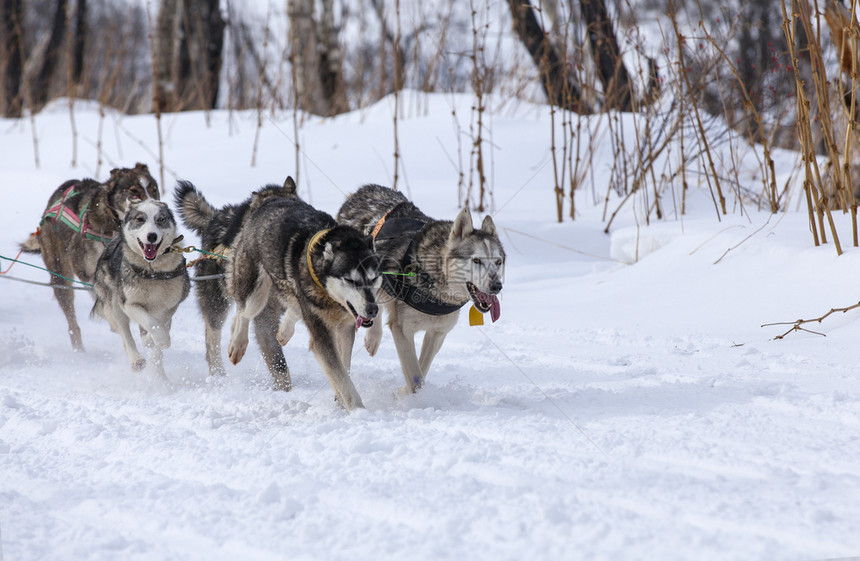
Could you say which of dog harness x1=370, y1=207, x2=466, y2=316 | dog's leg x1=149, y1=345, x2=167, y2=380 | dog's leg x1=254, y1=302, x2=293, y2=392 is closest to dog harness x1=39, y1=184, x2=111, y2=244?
dog's leg x1=149, y1=345, x2=167, y2=380

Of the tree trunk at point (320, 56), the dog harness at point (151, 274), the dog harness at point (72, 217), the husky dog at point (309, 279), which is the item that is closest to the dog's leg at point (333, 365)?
the husky dog at point (309, 279)

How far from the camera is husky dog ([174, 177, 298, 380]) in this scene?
4.45 m

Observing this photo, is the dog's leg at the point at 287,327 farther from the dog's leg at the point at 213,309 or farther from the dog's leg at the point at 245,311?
the dog's leg at the point at 213,309

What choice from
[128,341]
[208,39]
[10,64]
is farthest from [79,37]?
[128,341]

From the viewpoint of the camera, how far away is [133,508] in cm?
230

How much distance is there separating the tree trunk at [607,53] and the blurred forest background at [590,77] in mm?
47

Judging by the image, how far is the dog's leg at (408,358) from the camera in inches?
147

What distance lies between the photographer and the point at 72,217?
5.45 meters

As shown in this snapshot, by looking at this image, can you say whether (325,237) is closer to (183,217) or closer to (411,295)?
(411,295)

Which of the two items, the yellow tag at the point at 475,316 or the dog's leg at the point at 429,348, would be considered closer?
the yellow tag at the point at 475,316

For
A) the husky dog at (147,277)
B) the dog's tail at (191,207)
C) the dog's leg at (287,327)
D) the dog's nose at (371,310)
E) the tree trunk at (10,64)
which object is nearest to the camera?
the dog's nose at (371,310)

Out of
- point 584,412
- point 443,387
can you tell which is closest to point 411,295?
point 443,387

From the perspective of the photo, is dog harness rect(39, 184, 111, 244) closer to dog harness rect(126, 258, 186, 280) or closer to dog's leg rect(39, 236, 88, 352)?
dog's leg rect(39, 236, 88, 352)

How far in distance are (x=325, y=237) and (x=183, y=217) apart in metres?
1.97
